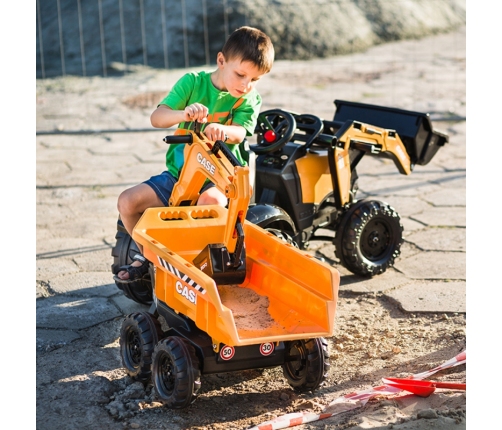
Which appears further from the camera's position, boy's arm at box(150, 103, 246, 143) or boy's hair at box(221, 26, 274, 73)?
boy's hair at box(221, 26, 274, 73)

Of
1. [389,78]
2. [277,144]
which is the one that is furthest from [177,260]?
[389,78]

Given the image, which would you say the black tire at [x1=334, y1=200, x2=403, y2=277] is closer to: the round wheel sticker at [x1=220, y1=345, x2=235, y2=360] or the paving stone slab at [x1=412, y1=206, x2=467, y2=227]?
the paving stone slab at [x1=412, y1=206, x2=467, y2=227]

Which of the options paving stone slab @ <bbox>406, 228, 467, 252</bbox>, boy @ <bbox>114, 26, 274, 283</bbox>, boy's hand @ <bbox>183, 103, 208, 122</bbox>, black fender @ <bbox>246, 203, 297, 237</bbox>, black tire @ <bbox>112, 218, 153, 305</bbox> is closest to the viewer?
boy's hand @ <bbox>183, 103, 208, 122</bbox>

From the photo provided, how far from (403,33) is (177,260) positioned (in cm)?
1023

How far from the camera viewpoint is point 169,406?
336 cm

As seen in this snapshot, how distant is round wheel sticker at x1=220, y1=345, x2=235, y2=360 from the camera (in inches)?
132

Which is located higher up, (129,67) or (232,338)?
(129,67)

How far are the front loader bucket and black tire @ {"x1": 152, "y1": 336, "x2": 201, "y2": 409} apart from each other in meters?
0.13

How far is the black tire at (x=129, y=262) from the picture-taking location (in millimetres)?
4355

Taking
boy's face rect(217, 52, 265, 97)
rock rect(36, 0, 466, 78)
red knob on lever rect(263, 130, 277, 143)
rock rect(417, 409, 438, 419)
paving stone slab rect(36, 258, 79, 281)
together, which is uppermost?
rock rect(36, 0, 466, 78)

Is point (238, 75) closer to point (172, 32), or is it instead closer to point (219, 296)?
point (219, 296)

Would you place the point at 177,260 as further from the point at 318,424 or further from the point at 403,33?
the point at 403,33

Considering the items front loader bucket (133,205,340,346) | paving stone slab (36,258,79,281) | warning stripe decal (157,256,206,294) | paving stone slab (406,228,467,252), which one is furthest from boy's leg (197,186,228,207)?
paving stone slab (406,228,467,252)

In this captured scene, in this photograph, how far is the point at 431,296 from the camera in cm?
464
